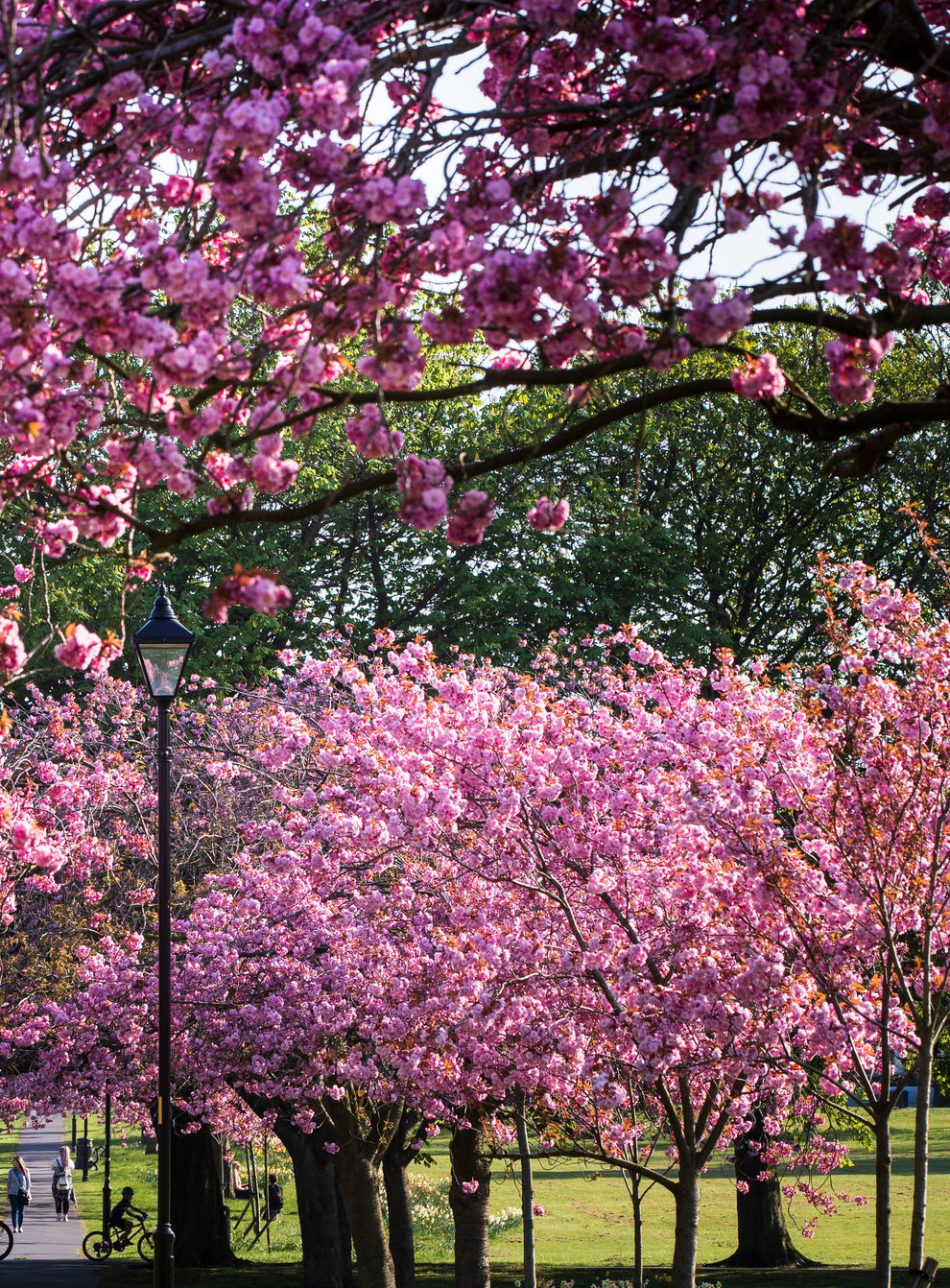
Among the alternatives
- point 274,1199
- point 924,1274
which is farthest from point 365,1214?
point 274,1199

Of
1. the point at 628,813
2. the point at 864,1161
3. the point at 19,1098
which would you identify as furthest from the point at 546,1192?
the point at 628,813

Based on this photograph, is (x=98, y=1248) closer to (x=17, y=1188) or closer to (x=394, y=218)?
(x=17, y=1188)

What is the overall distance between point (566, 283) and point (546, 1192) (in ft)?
108

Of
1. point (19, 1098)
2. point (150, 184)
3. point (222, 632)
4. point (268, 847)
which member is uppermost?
point (222, 632)

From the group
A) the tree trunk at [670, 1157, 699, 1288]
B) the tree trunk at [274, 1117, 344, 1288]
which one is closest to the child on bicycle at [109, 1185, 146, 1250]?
the tree trunk at [274, 1117, 344, 1288]

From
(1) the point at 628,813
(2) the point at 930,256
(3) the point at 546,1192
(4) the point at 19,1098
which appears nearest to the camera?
(2) the point at 930,256

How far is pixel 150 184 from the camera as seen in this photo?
19.4 feet

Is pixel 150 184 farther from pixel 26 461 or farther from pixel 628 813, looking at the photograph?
pixel 628 813

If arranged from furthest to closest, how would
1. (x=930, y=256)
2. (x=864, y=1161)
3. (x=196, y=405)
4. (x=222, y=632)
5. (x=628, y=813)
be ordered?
1. (x=864, y=1161)
2. (x=222, y=632)
3. (x=628, y=813)
4. (x=930, y=256)
5. (x=196, y=405)

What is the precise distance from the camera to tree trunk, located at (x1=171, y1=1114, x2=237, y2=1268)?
25.3m

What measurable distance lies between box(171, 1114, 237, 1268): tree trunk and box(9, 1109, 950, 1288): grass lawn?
63 centimetres

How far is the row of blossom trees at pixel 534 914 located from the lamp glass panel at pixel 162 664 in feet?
5.14

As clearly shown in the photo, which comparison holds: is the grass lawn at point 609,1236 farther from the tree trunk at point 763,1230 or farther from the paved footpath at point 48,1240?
the tree trunk at point 763,1230

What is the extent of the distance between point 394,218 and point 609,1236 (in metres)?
25.3
